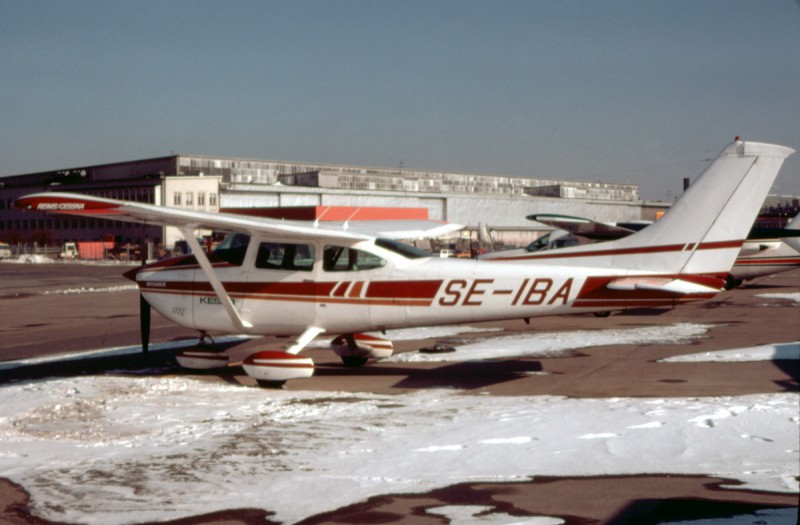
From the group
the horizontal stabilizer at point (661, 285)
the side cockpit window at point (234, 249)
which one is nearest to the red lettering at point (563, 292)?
the horizontal stabilizer at point (661, 285)

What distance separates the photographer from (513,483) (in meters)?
6.29

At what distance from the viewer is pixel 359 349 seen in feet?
41.9

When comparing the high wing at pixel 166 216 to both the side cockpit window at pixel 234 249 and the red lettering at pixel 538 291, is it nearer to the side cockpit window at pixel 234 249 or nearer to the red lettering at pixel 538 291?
the side cockpit window at pixel 234 249

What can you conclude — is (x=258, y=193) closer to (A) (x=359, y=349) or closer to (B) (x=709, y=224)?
(A) (x=359, y=349)

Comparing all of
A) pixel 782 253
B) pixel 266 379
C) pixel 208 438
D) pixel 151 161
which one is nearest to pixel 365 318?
pixel 266 379

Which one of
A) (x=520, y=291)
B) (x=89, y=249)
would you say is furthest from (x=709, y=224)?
(x=89, y=249)

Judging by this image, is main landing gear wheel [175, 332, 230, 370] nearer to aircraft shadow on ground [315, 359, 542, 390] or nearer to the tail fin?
aircraft shadow on ground [315, 359, 542, 390]

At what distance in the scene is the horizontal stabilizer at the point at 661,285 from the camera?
10.1m

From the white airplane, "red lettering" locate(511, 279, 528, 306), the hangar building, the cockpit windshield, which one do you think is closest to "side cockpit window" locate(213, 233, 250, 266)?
the white airplane

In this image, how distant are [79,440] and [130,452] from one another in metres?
0.84

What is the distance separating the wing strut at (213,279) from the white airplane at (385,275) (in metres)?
0.02

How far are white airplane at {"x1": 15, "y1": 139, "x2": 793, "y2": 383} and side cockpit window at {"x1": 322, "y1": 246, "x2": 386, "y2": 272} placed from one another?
16mm

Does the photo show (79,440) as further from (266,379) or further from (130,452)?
(266,379)

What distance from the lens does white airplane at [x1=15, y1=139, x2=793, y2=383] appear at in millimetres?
10258
